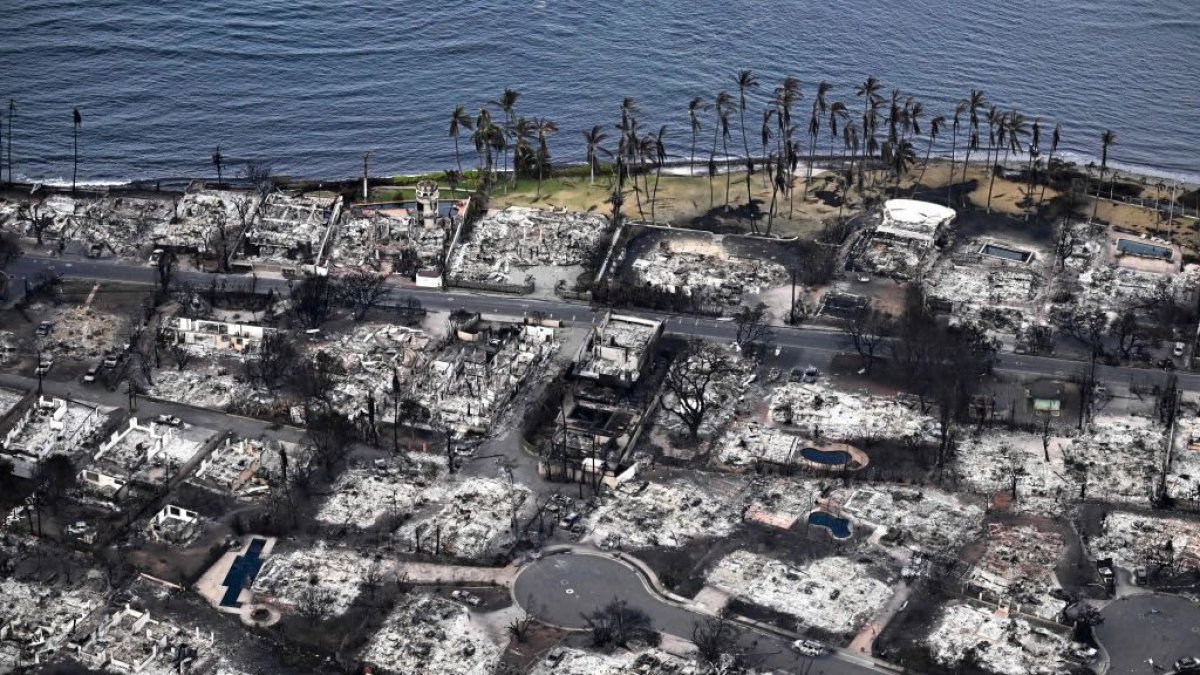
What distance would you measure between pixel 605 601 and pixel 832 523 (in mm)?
16402

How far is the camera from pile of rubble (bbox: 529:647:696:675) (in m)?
106

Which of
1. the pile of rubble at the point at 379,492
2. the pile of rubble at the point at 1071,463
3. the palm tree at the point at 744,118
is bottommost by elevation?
the pile of rubble at the point at 379,492

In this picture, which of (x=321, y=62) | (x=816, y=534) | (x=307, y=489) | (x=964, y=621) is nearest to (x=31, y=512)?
(x=307, y=489)

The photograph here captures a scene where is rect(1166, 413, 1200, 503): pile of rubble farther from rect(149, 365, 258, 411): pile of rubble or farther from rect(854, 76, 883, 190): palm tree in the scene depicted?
rect(149, 365, 258, 411): pile of rubble

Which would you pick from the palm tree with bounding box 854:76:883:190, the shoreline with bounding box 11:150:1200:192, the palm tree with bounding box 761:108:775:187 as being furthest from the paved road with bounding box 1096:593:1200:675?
the shoreline with bounding box 11:150:1200:192

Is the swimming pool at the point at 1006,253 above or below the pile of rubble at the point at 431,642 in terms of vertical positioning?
above

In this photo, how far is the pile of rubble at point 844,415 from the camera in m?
129

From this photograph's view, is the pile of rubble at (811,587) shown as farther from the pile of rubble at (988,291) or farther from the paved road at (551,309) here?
the pile of rubble at (988,291)

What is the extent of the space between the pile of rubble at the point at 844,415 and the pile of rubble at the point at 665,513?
9.17 metres

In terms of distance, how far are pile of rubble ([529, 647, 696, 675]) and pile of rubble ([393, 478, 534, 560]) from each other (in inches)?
438

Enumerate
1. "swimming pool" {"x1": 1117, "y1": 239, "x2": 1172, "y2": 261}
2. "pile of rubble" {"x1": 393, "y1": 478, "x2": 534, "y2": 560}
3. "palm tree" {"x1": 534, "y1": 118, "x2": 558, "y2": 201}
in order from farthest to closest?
"palm tree" {"x1": 534, "y1": 118, "x2": 558, "y2": 201} → "swimming pool" {"x1": 1117, "y1": 239, "x2": 1172, "y2": 261} → "pile of rubble" {"x1": 393, "y1": 478, "x2": 534, "y2": 560}

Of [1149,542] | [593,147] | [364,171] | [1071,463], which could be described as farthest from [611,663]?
[364,171]

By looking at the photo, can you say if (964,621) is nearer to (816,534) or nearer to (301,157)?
(816,534)

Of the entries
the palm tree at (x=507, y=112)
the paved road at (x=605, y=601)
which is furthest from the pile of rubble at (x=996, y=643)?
the palm tree at (x=507, y=112)
